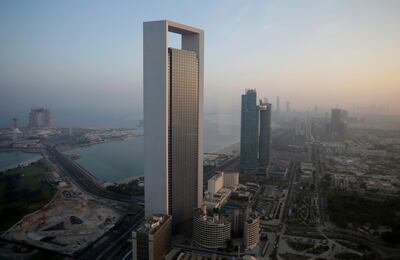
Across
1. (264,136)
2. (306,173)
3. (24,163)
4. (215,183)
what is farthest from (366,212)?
(24,163)

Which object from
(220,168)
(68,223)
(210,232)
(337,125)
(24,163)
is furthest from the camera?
(337,125)

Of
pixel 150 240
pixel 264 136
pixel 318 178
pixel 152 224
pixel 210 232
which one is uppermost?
pixel 264 136

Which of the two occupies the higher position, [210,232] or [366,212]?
[210,232]

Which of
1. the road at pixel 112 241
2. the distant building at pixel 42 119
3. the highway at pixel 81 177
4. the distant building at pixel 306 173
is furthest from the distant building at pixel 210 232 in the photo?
the distant building at pixel 42 119

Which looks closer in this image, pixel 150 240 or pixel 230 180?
pixel 150 240

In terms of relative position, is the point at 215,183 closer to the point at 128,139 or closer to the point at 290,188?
the point at 290,188

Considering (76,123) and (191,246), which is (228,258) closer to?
(191,246)

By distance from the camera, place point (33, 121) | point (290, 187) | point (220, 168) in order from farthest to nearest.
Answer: point (33, 121) < point (220, 168) < point (290, 187)

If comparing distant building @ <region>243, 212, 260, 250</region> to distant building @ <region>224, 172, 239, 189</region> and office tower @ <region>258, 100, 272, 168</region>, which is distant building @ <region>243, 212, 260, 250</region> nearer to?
distant building @ <region>224, 172, 239, 189</region>
